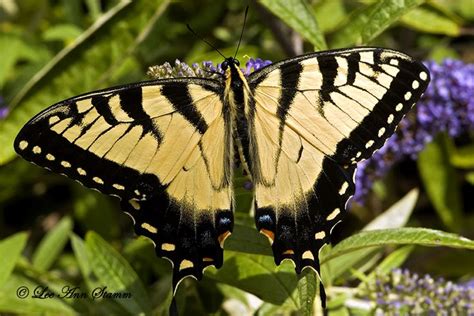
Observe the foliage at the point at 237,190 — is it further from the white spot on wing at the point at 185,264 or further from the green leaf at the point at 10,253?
the white spot on wing at the point at 185,264

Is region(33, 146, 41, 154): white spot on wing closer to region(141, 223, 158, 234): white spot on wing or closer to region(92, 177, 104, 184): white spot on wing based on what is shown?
region(92, 177, 104, 184): white spot on wing

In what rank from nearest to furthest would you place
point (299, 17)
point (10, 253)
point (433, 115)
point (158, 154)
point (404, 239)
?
point (404, 239), point (158, 154), point (299, 17), point (10, 253), point (433, 115)

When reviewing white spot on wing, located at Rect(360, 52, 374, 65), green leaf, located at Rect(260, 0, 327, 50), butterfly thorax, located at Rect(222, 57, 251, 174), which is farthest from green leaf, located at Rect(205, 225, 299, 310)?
green leaf, located at Rect(260, 0, 327, 50)

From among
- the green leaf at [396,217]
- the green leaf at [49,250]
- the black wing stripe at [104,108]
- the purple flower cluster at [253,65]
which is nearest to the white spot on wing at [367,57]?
the purple flower cluster at [253,65]

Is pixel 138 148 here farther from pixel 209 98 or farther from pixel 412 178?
pixel 412 178

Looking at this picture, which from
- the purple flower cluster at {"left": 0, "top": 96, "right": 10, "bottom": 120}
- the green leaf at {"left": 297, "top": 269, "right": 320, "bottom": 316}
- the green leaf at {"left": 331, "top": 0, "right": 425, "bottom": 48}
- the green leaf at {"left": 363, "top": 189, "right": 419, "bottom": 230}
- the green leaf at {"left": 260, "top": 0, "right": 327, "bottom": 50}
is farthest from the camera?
the purple flower cluster at {"left": 0, "top": 96, "right": 10, "bottom": 120}

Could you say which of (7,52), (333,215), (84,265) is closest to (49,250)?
(84,265)

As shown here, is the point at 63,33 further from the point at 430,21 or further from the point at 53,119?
the point at 430,21
